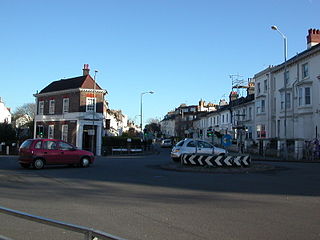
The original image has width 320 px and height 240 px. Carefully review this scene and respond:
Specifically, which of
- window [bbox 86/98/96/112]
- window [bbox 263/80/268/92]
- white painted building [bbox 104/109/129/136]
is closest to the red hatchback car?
window [bbox 86/98/96/112]

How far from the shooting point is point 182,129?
366ft

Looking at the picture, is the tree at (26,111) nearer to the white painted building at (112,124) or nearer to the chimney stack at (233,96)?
the white painted building at (112,124)

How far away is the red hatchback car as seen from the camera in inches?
748

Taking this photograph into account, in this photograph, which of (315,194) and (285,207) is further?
(315,194)

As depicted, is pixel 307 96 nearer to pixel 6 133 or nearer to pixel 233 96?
pixel 233 96

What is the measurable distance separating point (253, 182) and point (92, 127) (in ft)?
99.1

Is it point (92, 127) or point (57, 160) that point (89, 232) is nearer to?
point (57, 160)

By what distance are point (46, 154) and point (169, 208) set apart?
12.7 m

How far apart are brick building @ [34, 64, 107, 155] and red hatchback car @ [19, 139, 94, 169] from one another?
Answer: 60.2 feet

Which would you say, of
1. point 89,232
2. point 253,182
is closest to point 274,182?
point 253,182

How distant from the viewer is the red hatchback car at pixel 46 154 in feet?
62.3

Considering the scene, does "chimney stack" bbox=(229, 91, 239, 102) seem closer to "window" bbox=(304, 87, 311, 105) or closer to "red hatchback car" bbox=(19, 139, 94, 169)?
"window" bbox=(304, 87, 311, 105)

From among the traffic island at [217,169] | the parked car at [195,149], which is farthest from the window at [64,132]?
the traffic island at [217,169]

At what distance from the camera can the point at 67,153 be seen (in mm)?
19969
